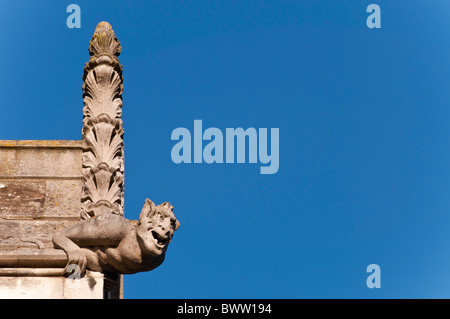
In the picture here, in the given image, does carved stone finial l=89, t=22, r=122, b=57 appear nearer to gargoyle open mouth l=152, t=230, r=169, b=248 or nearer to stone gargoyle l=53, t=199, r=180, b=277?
stone gargoyle l=53, t=199, r=180, b=277

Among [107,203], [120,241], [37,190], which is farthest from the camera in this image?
[37,190]

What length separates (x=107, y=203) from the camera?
655 inches

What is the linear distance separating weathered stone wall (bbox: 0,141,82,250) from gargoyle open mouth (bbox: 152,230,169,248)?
1259mm

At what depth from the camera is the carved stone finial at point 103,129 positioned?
16.7m

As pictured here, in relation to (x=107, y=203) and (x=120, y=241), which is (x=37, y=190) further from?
(x=120, y=241)

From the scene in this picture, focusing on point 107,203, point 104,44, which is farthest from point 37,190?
point 104,44

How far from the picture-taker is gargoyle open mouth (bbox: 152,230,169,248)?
15812mm

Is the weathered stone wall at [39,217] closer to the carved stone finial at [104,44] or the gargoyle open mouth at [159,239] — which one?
the gargoyle open mouth at [159,239]

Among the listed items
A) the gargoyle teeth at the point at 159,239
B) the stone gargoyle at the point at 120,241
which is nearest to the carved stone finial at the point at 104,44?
the stone gargoyle at the point at 120,241

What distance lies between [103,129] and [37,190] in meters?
1.11

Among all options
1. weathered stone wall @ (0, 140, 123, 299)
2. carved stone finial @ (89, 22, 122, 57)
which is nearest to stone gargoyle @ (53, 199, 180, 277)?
weathered stone wall @ (0, 140, 123, 299)

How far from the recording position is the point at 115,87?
57.2 ft
